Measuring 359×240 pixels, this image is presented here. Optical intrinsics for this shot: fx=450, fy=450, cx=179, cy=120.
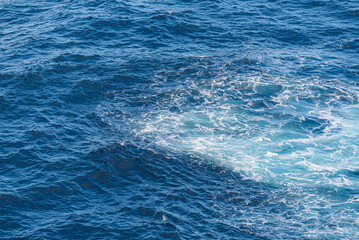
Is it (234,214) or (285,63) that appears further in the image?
(285,63)

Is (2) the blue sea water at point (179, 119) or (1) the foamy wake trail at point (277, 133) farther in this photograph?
(1) the foamy wake trail at point (277, 133)

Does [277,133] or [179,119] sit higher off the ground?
[179,119]

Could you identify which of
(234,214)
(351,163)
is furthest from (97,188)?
(351,163)

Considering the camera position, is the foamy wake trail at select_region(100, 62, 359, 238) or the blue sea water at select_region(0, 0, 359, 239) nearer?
the blue sea water at select_region(0, 0, 359, 239)


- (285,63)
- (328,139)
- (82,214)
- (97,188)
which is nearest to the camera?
(82,214)

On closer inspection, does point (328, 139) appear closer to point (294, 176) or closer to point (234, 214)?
point (294, 176)

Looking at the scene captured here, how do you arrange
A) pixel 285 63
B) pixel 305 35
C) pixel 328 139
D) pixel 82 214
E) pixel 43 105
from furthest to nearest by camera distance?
pixel 305 35
pixel 285 63
pixel 43 105
pixel 328 139
pixel 82 214

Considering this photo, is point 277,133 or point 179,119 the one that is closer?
point 277,133
